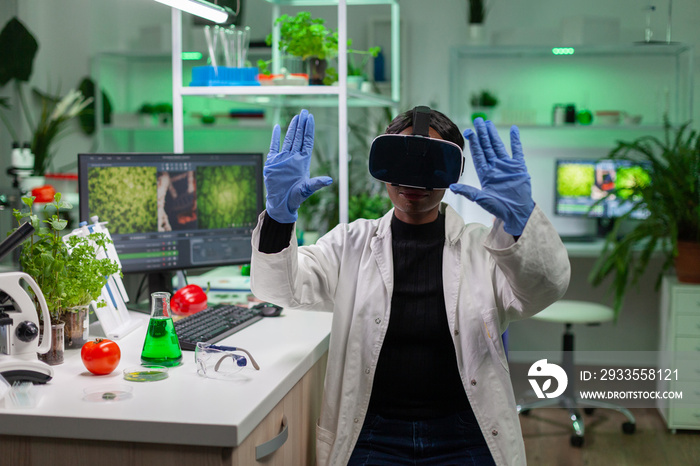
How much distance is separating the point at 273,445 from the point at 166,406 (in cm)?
24

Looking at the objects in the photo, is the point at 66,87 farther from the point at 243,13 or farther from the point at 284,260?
the point at 284,260

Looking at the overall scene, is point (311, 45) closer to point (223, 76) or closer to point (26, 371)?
point (223, 76)

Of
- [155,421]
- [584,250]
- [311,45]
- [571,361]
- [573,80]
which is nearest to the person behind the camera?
[155,421]

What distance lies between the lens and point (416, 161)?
152 centimetres

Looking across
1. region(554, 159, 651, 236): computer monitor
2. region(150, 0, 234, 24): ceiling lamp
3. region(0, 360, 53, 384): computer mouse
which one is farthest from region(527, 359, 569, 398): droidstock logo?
region(0, 360, 53, 384): computer mouse

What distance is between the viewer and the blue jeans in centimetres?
152

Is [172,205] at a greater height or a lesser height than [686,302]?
greater

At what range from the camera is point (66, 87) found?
497 cm

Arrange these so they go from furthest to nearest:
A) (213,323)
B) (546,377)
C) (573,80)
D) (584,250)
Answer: (573,80)
(546,377)
(584,250)
(213,323)

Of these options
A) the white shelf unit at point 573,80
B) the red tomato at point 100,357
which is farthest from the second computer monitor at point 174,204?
the white shelf unit at point 573,80

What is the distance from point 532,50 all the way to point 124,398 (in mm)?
3656

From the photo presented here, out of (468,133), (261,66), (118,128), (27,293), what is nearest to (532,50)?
(261,66)

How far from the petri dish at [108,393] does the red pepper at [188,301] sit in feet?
1.97

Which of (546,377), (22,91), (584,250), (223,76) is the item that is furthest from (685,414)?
(22,91)
